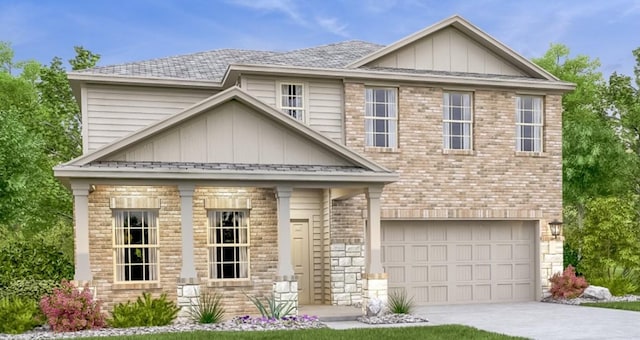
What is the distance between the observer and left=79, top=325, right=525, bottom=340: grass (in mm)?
12336

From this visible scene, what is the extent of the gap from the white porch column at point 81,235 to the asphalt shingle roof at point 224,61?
4444 millimetres

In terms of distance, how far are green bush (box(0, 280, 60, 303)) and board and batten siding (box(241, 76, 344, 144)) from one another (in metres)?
7.00

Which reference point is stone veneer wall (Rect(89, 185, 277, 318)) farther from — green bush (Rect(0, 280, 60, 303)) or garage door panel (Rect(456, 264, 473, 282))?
garage door panel (Rect(456, 264, 473, 282))

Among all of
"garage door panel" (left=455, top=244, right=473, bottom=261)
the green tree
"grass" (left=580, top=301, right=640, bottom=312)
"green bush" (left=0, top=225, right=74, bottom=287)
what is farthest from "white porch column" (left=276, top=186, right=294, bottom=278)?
the green tree

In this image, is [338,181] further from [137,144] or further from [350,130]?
[137,144]

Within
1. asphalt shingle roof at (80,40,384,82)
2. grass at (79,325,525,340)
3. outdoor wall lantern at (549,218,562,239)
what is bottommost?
grass at (79,325,525,340)

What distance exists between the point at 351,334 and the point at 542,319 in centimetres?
491

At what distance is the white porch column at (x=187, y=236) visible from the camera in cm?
1452

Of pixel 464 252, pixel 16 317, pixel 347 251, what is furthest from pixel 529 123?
pixel 16 317

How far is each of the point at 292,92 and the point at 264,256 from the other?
4331mm

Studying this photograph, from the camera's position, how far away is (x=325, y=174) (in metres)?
15.3

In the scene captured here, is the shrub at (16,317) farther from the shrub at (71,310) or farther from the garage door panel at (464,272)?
the garage door panel at (464,272)

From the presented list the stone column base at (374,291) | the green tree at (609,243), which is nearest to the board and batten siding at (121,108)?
the stone column base at (374,291)

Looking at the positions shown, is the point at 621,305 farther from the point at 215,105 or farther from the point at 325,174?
the point at 215,105
